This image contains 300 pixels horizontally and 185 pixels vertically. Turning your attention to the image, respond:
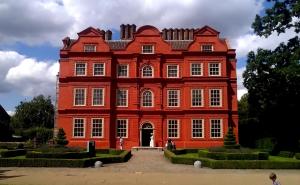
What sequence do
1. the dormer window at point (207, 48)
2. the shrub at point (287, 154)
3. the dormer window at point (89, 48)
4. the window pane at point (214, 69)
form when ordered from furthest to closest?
1. the dormer window at point (89, 48)
2. the dormer window at point (207, 48)
3. the window pane at point (214, 69)
4. the shrub at point (287, 154)

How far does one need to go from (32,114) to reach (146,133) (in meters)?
51.4

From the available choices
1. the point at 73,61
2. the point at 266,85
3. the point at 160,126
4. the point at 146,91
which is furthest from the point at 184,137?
the point at 73,61

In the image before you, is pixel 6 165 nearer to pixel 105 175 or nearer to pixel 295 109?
pixel 105 175

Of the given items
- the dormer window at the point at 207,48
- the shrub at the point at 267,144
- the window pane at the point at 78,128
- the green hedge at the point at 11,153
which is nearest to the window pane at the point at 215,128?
the shrub at the point at 267,144

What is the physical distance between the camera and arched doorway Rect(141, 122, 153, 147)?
47438 mm

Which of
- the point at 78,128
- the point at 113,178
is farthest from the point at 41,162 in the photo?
the point at 78,128

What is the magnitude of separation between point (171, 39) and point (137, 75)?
802cm

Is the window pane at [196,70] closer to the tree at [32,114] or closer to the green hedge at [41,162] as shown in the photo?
the green hedge at [41,162]

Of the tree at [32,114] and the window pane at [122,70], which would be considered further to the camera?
the tree at [32,114]

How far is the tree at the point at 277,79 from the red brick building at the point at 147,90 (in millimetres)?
4518

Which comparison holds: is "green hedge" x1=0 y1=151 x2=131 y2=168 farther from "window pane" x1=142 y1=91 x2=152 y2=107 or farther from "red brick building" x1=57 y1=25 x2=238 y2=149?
"window pane" x1=142 y1=91 x2=152 y2=107

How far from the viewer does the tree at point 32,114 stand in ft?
302

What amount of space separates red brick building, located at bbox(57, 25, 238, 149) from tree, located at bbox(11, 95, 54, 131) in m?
46.3

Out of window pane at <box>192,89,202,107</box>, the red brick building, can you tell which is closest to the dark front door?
the red brick building
